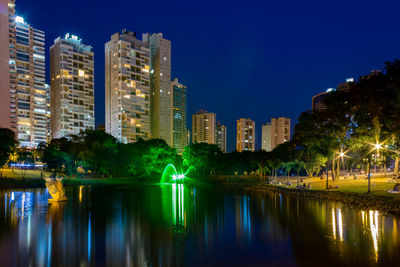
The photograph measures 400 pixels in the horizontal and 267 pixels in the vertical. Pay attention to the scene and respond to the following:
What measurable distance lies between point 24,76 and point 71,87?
26.3 metres

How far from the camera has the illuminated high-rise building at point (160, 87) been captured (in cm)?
13388

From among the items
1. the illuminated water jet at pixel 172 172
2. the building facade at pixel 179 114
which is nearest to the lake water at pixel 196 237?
the illuminated water jet at pixel 172 172

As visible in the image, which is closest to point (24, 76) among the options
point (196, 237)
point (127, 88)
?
point (127, 88)

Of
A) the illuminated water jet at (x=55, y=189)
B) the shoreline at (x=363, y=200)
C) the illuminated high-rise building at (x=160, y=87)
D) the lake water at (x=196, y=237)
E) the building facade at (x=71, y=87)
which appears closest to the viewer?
the lake water at (x=196, y=237)

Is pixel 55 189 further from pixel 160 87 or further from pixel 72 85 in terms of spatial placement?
pixel 160 87

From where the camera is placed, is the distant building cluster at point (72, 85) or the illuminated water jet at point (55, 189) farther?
the distant building cluster at point (72, 85)

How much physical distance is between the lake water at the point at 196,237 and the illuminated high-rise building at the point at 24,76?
Answer: 109348 mm

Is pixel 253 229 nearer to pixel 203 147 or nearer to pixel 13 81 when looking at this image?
pixel 203 147

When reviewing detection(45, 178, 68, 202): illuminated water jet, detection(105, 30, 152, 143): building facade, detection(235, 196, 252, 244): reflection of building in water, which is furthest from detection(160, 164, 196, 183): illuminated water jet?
detection(105, 30, 152, 143): building facade

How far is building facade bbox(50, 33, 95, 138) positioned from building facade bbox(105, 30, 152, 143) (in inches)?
400

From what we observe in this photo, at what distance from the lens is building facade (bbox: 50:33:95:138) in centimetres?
11338

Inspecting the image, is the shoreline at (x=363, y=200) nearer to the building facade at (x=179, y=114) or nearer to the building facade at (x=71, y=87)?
the building facade at (x=71, y=87)

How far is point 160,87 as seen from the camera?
133750 mm

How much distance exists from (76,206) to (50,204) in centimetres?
262
